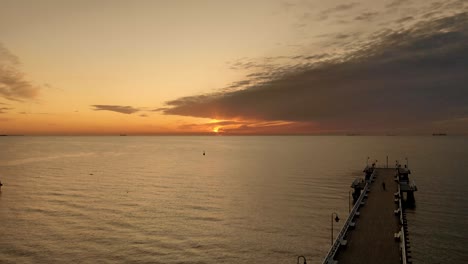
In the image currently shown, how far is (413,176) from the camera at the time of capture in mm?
98500

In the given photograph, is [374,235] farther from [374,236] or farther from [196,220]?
[196,220]

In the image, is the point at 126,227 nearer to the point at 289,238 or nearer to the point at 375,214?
the point at 289,238

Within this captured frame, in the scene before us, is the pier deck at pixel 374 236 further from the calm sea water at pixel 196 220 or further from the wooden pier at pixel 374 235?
the calm sea water at pixel 196 220

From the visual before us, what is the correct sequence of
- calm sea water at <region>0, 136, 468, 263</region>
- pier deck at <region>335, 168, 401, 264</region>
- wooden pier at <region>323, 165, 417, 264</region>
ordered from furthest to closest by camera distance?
calm sea water at <region>0, 136, 468, 263</region> < pier deck at <region>335, 168, 401, 264</region> < wooden pier at <region>323, 165, 417, 264</region>

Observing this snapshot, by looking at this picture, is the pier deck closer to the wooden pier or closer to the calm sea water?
the wooden pier

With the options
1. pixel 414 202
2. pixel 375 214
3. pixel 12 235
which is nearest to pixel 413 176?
pixel 414 202

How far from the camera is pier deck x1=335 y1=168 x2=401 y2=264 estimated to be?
3103 cm

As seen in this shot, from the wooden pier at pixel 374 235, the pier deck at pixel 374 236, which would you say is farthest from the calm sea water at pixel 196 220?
the pier deck at pixel 374 236

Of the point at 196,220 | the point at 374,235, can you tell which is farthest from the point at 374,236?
the point at 196,220

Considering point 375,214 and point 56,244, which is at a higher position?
point 375,214

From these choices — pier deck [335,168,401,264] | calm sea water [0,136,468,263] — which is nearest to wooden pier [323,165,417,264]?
pier deck [335,168,401,264]

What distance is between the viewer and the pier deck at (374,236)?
3103 cm

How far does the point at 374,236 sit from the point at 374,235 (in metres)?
0.33

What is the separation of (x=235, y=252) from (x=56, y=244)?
21.4 metres
